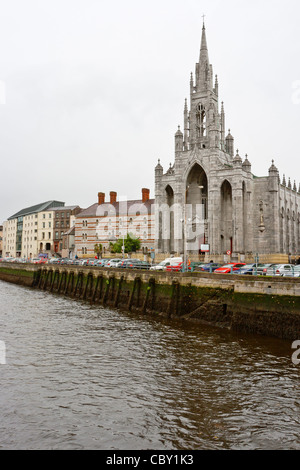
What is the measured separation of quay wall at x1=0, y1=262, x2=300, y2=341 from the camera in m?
20.4

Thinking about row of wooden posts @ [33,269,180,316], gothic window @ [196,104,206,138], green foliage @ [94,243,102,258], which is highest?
gothic window @ [196,104,206,138]

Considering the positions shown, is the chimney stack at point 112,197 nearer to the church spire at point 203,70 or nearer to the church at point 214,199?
the church at point 214,199

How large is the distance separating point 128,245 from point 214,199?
24.0 meters

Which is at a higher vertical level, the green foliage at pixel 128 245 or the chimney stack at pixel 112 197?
the chimney stack at pixel 112 197

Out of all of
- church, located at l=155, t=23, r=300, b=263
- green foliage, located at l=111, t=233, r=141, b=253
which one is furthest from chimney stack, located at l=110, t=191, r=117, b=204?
church, located at l=155, t=23, r=300, b=263

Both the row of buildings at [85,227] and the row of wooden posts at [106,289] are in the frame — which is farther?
the row of buildings at [85,227]

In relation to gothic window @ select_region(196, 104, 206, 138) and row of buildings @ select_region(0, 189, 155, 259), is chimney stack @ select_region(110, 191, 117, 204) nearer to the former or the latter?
row of buildings @ select_region(0, 189, 155, 259)

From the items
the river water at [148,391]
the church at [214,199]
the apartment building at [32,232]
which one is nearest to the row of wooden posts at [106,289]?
the river water at [148,391]

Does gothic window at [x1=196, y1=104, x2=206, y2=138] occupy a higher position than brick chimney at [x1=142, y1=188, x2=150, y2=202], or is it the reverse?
gothic window at [x1=196, y1=104, x2=206, y2=138]

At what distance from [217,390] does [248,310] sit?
32.5ft

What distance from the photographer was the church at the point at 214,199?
54281 millimetres

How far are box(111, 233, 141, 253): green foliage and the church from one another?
1335 centimetres

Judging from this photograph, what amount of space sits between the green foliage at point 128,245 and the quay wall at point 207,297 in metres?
31.2

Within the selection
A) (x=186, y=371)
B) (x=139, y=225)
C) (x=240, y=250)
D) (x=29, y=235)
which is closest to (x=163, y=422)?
(x=186, y=371)
